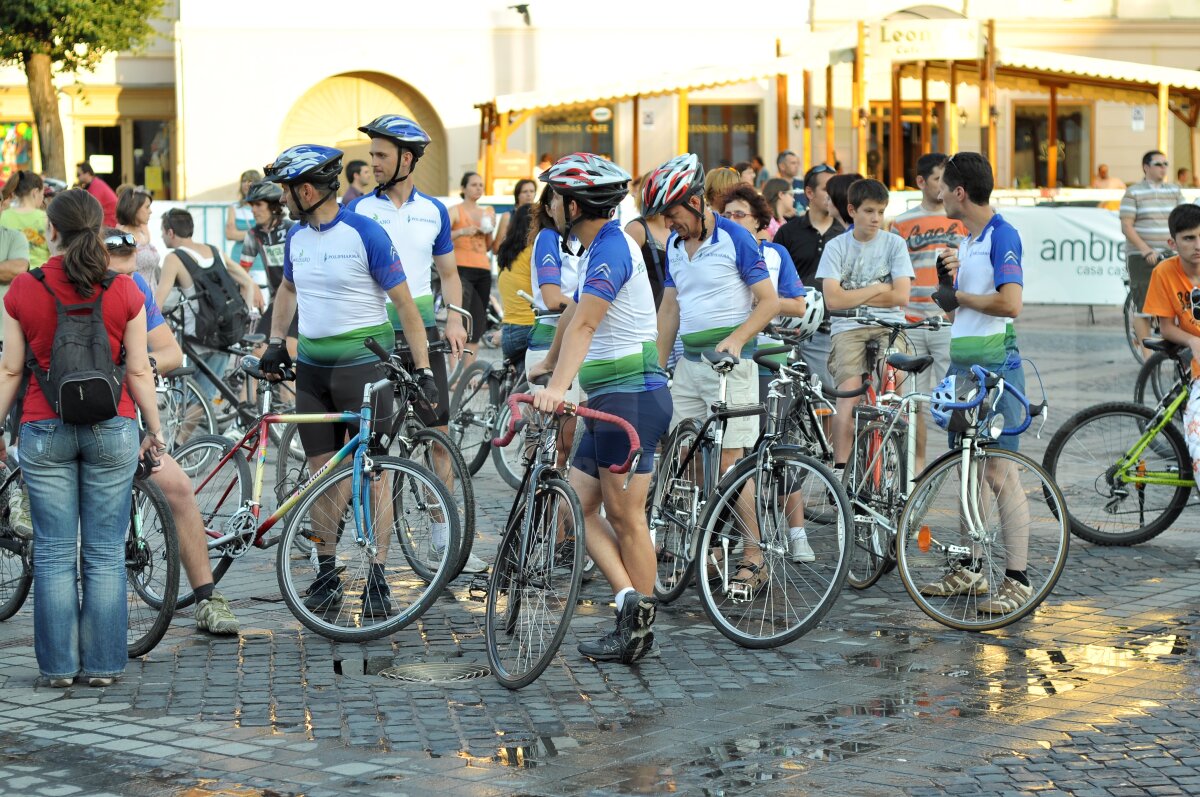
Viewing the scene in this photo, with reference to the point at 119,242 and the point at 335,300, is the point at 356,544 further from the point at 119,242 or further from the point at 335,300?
the point at 119,242

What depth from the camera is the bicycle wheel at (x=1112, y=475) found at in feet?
30.7

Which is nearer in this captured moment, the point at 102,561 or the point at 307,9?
the point at 102,561

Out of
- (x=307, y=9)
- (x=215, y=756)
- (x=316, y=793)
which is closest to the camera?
(x=316, y=793)

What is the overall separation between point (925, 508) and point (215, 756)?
10.5 feet

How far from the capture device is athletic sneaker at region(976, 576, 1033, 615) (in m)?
7.54

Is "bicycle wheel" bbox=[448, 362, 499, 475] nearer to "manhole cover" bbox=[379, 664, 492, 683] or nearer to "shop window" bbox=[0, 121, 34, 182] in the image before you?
"manhole cover" bbox=[379, 664, 492, 683]

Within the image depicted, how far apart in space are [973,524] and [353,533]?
8.29 ft

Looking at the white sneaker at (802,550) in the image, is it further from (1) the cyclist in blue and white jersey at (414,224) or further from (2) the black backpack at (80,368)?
(2) the black backpack at (80,368)

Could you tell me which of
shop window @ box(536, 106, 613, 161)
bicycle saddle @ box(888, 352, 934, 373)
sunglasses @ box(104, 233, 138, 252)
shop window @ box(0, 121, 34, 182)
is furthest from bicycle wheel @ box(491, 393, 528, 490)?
shop window @ box(0, 121, 34, 182)

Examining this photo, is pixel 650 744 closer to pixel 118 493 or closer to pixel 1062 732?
pixel 1062 732

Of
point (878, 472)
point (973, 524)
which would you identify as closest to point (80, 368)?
point (878, 472)

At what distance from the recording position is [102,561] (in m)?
6.74

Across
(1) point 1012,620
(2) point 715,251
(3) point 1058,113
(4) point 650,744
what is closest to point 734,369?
(2) point 715,251

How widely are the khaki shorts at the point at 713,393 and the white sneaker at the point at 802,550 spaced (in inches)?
32.6
